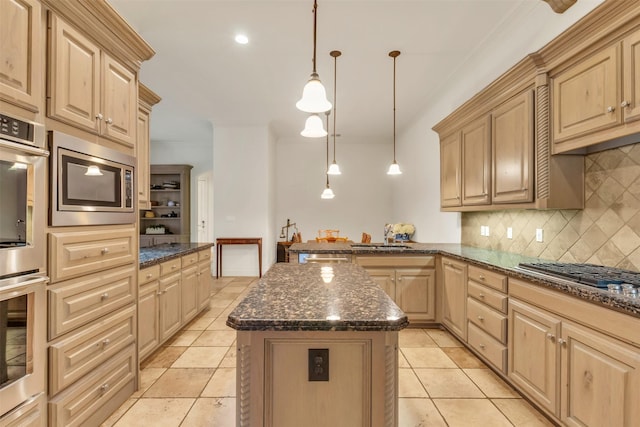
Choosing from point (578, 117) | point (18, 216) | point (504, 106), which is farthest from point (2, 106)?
point (504, 106)

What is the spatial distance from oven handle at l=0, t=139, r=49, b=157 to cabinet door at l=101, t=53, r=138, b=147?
48 cm

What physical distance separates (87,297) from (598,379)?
2561 millimetres

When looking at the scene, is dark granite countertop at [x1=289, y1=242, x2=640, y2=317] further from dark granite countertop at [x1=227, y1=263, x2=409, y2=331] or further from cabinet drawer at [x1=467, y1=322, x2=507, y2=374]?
dark granite countertop at [x1=227, y1=263, x2=409, y2=331]

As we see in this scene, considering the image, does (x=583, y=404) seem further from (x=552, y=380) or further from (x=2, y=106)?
(x=2, y=106)

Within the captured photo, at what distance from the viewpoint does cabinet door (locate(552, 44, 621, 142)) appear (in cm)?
171

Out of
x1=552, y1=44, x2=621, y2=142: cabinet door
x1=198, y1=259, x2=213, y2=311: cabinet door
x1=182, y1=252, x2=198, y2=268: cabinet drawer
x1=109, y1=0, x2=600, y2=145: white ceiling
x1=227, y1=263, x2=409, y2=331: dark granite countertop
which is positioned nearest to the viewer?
x1=227, y1=263, x2=409, y2=331: dark granite countertop

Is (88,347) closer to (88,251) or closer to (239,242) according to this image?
(88,251)

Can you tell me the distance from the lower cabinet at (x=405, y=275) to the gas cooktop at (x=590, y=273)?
123cm

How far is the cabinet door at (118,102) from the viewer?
1.89 meters

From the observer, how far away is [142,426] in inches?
73.7

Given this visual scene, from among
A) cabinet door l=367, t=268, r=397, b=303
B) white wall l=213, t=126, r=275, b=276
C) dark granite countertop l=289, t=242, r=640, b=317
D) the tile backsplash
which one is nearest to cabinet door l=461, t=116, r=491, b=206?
the tile backsplash

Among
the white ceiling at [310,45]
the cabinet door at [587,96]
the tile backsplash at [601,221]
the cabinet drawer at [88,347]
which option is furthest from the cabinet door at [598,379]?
the cabinet drawer at [88,347]

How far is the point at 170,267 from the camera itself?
2.96 metres

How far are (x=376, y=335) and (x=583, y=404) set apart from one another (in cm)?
127
